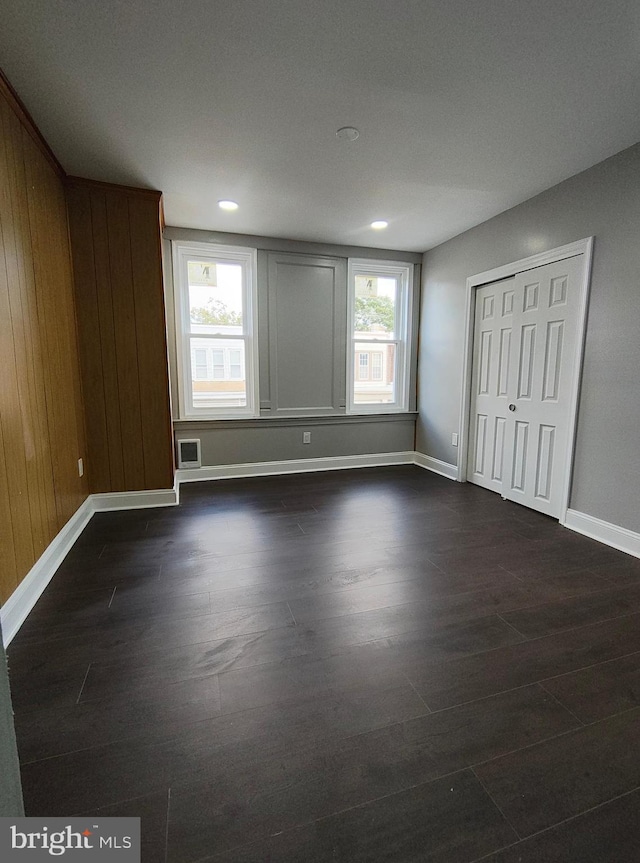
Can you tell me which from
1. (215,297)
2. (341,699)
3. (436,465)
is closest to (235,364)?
(215,297)

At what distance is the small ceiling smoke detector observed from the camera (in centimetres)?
233

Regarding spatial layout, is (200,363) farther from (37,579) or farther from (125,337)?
(37,579)

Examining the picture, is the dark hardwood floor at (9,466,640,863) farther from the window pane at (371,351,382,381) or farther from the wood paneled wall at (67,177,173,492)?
the window pane at (371,351,382,381)

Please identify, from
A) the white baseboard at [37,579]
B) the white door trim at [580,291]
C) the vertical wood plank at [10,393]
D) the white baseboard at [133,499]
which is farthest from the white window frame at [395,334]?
the vertical wood plank at [10,393]

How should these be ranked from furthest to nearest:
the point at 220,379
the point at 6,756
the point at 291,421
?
the point at 291,421
the point at 220,379
the point at 6,756

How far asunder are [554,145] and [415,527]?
2.72m

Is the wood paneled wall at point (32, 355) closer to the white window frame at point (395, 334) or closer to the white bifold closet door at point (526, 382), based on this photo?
the white window frame at point (395, 334)

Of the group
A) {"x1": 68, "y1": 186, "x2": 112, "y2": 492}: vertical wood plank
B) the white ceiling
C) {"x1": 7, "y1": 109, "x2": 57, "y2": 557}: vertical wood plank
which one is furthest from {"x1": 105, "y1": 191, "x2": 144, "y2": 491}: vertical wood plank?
{"x1": 7, "y1": 109, "x2": 57, "y2": 557}: vertical wood plank

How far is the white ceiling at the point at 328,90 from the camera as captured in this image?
5.31 feet

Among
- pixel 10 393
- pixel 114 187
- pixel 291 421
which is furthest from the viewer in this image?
pixel 291 421

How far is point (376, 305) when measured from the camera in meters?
4.85

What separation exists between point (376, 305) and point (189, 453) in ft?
9.28

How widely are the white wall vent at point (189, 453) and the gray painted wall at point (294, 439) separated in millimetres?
57

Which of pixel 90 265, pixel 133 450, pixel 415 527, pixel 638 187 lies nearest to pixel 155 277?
pixel 90 265
